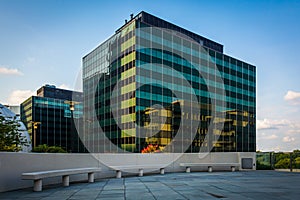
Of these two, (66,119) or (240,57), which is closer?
(240,57)

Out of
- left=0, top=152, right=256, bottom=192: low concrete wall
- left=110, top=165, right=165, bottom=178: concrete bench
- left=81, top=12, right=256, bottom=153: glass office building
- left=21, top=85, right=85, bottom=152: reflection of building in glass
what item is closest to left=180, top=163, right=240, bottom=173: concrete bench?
left=0, top=152, right=256, bottom=192: low concrete wall

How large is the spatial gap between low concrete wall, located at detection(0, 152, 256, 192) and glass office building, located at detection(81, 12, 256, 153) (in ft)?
103

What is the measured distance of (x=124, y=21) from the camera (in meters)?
62.8

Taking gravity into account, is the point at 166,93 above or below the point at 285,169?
above

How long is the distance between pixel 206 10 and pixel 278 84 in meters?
13.2

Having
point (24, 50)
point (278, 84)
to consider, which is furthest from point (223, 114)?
point (24, 50)

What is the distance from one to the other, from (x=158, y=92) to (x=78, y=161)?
136 feet

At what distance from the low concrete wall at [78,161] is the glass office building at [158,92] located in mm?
31531

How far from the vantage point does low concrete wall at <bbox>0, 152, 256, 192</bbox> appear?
32.6 ft

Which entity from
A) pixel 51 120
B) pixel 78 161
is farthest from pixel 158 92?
pixel 51 120

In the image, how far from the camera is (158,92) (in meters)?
54.6

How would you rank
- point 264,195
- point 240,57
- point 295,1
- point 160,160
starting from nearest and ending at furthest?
point 264,195
point 160,160
point 295,1
point 240,57

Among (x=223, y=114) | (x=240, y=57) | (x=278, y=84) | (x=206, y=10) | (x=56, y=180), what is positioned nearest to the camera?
(x=56, y=180)

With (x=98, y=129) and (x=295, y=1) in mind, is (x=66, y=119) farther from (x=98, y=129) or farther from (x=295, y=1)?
(x=295, y=1)
